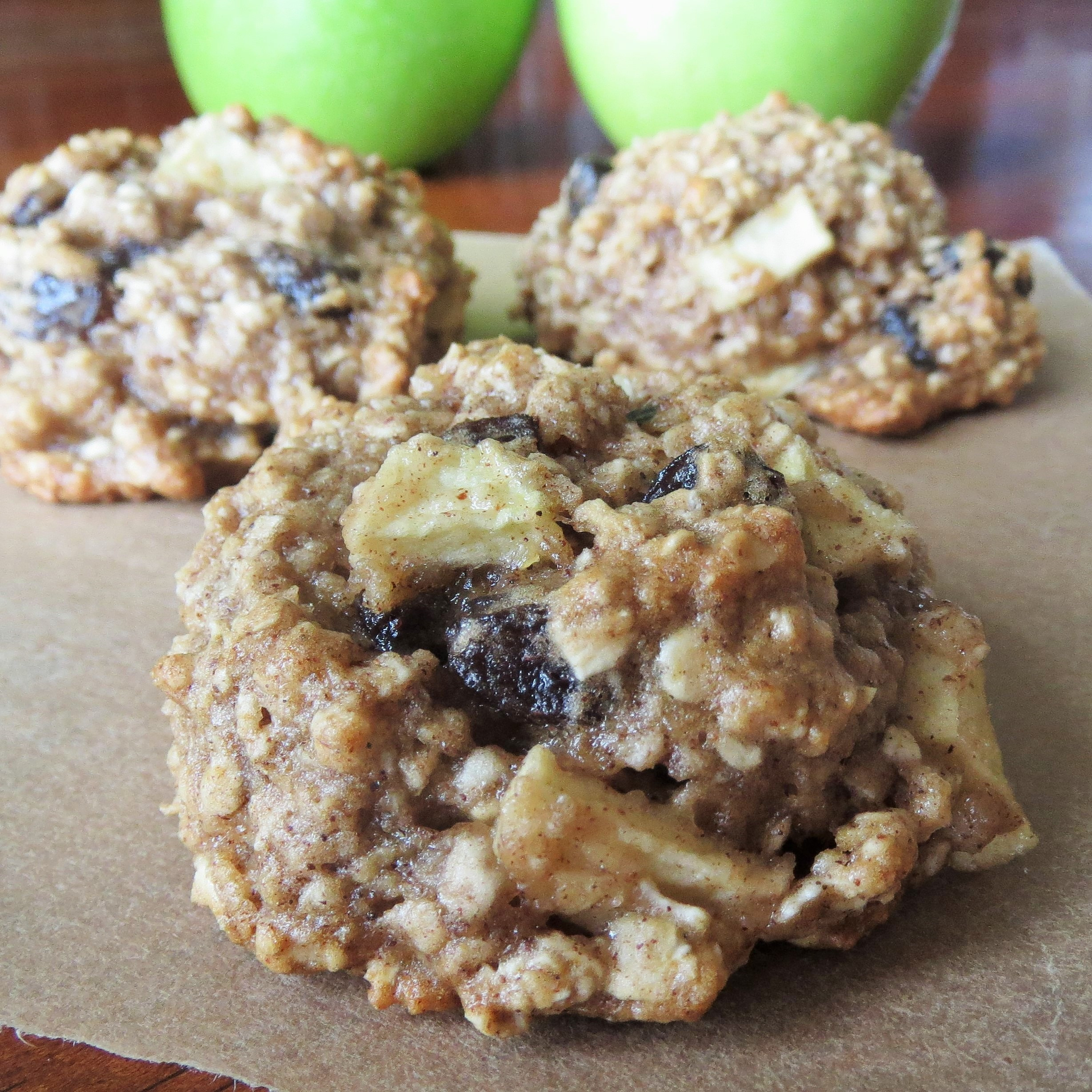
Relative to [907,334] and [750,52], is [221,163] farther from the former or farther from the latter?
[750,52]

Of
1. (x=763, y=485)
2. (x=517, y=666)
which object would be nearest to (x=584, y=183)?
(x=763, y=485)

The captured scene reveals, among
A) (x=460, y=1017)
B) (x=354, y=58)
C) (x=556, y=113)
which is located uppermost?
(x=354, y=58)

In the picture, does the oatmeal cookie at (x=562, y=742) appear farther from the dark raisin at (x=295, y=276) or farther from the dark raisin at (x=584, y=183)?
the dark raisin at (x=584, y=183)

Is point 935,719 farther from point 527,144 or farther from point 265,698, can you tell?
point 527,144

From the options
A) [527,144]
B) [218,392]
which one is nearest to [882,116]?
[527,144]

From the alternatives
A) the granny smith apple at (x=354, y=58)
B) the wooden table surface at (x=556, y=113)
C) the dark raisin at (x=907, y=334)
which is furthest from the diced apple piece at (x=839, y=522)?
the granny smith apple at (x=354, y=58)

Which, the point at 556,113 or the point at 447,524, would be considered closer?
the point at 447,524

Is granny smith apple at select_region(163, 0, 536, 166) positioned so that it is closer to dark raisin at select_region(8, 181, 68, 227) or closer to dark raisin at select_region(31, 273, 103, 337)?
dark raisin at select_region(8, 181, 68, 227)
